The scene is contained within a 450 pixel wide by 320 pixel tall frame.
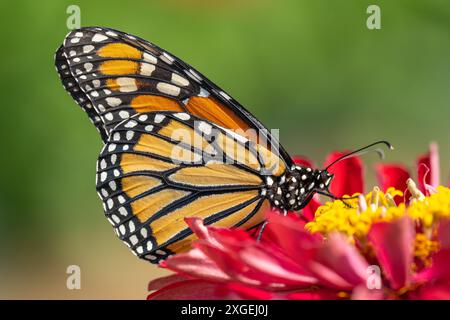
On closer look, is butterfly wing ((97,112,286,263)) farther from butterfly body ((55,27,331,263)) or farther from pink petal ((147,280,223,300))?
pink petal ((147,280,223,300))

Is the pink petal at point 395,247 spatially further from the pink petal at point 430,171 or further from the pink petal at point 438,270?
the pink petal at point 430,171

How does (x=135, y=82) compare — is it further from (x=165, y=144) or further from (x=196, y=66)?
(x=196, y=66)

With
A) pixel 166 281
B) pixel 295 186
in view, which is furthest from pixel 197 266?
pixel 295 186

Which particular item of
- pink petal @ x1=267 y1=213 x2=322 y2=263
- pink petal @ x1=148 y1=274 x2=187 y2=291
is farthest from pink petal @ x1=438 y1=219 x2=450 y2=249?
pink petal @ x1=148 y1=274 x2=187 y2=291

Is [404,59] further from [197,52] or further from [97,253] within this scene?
[97,253]

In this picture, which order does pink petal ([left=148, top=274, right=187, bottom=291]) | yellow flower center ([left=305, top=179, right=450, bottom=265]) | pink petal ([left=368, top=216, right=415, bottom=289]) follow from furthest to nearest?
pink petal ([left=148, top=274, right=187, bottom=291]) → yellow flower center ([left=305, top=179, right=450, bottom=265]) → pink petal ([left=368, top=216, right=415, bottom=289])
